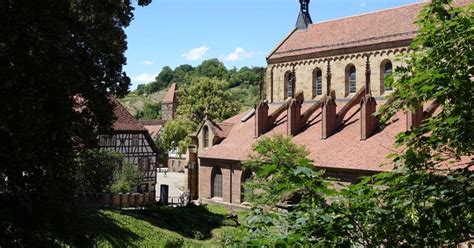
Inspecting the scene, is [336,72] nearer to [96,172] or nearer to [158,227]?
[158,227]

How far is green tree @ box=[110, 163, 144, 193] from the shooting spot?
105 ft

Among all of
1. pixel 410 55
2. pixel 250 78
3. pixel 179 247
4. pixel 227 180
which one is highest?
pixel 250 78

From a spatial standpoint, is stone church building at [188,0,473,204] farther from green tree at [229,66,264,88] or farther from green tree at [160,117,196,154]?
green tree at [229,66,264,88]

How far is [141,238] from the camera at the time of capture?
2388cm

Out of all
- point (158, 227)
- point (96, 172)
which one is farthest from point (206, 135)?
point (158, 227)

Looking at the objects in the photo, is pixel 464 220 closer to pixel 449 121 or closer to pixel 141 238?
pixel 449 121

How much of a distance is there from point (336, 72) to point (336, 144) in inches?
297

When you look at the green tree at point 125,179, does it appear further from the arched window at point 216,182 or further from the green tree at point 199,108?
the green tree at point 199,108

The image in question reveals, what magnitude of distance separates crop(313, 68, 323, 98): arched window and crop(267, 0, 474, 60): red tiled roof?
1.66 metres

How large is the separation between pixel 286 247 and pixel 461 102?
258 cm

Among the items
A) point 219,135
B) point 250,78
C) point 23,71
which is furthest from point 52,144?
point 250,78

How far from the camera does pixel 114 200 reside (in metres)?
31.4

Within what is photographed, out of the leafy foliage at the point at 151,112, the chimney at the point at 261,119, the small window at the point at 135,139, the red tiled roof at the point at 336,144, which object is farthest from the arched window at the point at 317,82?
the leafy foliage at the point at 151,112

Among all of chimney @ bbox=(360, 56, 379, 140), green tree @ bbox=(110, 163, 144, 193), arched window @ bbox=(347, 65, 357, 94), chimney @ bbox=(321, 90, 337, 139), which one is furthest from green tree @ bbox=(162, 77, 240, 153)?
chimney @ bbox=(360, 56, 379, 140)
